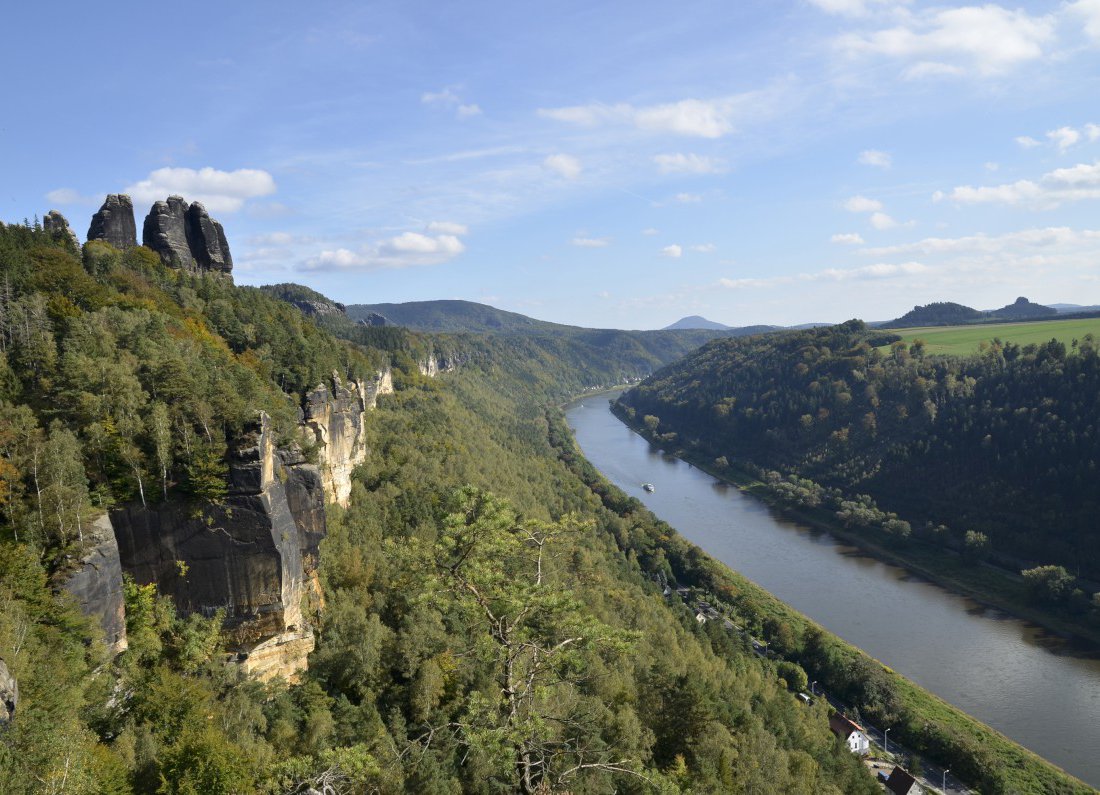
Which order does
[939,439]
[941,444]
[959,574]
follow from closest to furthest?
1. [959,574]
2. [941,444]
3. [939,439]

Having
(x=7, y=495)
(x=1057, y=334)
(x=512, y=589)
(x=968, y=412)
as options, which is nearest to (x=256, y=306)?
(x=7, y=495)

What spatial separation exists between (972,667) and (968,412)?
4325 cm

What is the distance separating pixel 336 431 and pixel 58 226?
23.0 m

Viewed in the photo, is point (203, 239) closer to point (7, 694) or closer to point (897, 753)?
point (7, 694)

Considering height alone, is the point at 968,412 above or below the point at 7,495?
below

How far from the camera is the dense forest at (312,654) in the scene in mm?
8805

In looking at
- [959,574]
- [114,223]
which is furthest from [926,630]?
[114,223]

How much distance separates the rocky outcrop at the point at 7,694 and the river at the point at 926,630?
4115 centimetres

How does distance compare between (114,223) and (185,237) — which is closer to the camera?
(114,223)

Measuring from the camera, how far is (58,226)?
38.1m

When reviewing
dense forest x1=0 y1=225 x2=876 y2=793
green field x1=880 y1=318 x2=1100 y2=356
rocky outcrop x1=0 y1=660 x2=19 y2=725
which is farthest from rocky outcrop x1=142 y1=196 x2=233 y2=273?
green field x1=880 y1=318 x2=1100 y2=356

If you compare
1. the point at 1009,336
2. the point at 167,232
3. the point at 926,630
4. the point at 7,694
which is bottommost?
the point at 926,630

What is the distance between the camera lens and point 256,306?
4012 centimetres

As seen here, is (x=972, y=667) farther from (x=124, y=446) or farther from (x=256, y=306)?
(x=256, y=306)
